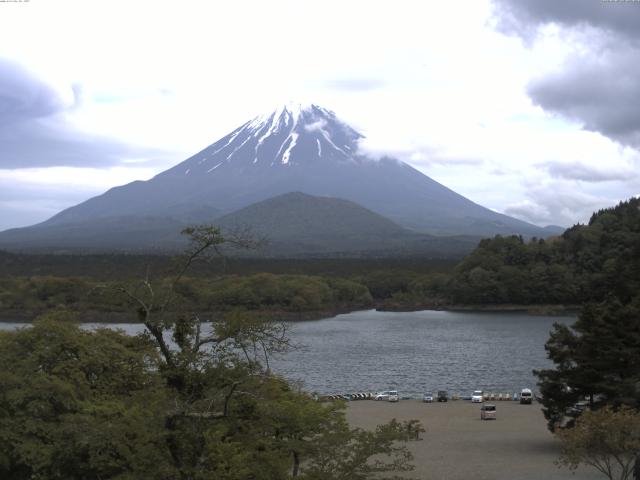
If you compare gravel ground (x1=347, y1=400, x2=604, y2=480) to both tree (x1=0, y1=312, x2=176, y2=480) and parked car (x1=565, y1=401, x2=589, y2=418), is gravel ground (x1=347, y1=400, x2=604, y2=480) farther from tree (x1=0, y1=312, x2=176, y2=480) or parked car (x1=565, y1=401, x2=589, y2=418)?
tree (x1=0, y1=312, x2=176, y2=480)

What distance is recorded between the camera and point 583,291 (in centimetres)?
6431

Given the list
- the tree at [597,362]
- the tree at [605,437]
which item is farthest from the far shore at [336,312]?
the tree at [605,437]

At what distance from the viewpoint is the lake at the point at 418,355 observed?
2945 cm

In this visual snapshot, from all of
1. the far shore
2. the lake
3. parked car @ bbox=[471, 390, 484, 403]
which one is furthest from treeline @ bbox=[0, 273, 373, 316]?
parked car @ bbox=[471, 390, 484, 403]

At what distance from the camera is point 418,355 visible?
36938 mm

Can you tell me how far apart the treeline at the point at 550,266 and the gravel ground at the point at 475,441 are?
41.6 meters

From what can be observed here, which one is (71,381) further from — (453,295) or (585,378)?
(453,295)

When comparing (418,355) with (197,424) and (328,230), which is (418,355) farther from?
(328,230)

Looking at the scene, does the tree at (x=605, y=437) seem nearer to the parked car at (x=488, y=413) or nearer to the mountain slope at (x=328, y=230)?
the parked car at (x=488, y=413)

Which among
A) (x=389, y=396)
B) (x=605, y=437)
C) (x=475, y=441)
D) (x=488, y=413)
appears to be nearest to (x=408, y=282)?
(x=389, y=396)

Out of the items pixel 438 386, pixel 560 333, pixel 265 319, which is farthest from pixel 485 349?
pixel 265 319

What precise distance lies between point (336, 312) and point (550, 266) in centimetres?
1979

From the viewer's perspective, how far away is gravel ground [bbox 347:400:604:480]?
15.2m

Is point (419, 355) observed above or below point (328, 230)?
below
